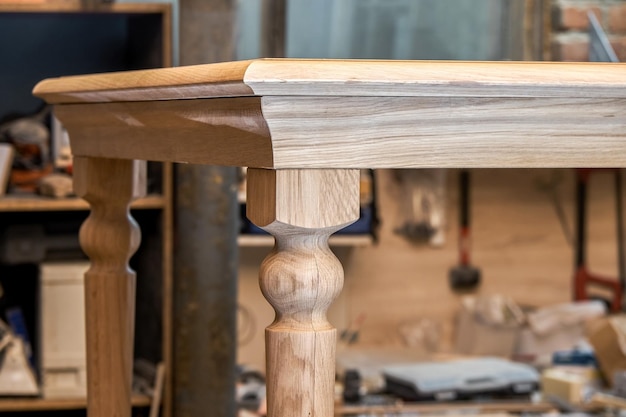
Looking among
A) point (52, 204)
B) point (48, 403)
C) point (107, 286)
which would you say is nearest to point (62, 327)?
point (48, 403)

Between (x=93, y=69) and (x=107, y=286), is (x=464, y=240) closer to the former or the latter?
(x=93, y=69)

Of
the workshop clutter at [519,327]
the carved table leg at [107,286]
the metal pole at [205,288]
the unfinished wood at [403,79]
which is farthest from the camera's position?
the workshop clutter at [519,327]

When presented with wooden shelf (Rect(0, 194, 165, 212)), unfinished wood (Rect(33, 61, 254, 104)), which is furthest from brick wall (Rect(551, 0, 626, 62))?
unfinished wood (Rect(33, 61, 254, 104))

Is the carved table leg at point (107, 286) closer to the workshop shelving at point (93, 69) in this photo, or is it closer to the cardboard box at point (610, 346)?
the workshop shelving at point (93, 69)

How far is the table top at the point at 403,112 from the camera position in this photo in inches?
37.3

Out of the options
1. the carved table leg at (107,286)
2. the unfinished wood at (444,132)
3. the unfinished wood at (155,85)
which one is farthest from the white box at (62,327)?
the unfinished wood at (444,132)

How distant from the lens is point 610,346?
9.86 feet

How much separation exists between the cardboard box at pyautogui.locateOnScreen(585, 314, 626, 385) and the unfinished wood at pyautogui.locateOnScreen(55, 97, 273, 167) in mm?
1860

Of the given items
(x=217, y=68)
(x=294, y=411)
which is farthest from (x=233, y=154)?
(x=294, y=411)

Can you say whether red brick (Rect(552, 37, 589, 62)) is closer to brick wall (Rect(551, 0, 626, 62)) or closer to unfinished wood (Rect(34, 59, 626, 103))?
brick wall (Rect(551, 0, 626, 62))

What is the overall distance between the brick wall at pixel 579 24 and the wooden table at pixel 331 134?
84.7 inches

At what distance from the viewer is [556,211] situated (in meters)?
3.73

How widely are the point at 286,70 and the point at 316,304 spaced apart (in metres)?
0.24

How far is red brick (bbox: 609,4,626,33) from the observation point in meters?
3.14
